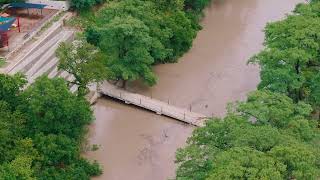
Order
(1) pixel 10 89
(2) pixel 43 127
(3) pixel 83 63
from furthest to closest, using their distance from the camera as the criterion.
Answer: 1. (3) pixel 83 63
2. (1) pixel 10 89
3. (2) pixel 43 127

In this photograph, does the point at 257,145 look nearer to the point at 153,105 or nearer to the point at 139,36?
the point at 153,105

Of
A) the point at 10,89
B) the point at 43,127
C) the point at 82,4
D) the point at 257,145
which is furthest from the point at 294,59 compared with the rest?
the point at 82,4

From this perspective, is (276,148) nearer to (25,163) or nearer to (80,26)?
(25,163)

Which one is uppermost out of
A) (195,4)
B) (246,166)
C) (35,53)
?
(195,4)

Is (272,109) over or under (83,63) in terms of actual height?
under

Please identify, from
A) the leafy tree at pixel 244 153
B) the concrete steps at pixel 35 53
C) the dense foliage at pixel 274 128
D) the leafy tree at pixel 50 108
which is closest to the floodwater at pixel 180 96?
the leafy tree at pixel 50 108

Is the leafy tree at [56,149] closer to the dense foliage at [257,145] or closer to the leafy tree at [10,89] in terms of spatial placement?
the leafy tree at [10,89]
